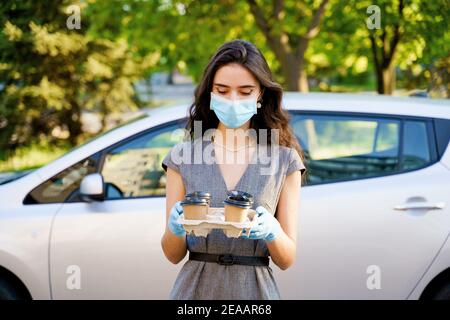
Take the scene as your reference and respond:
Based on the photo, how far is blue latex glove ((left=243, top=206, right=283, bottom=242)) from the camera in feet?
6.84

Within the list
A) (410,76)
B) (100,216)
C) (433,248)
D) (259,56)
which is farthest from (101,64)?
(259,56)

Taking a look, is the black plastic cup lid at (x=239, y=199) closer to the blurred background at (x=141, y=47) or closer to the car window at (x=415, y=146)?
the car window at (x=415, y=146)

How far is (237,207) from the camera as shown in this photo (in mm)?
2043

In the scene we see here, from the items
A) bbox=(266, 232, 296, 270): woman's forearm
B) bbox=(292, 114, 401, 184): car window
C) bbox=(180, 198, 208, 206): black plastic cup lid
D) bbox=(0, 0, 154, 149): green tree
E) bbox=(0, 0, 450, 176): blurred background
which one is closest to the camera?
bbox=(180, 198, 208, 206): black plastic cup lid

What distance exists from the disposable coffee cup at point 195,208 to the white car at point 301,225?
172 centimetres

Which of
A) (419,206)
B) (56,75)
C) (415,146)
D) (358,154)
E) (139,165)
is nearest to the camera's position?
(419,206)

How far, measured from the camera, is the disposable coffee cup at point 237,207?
204 centimetres

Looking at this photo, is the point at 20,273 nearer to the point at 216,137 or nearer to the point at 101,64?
the point at 216,137

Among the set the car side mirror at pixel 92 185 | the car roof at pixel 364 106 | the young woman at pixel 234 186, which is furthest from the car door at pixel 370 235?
the young woman at pixel 234 186

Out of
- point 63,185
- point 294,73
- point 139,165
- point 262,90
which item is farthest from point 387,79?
point 262,90

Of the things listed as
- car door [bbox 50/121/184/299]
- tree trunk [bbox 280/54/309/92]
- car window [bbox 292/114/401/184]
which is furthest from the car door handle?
tree trunk [bbox 280/54/309/92]

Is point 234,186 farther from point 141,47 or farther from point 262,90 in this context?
point 141,47

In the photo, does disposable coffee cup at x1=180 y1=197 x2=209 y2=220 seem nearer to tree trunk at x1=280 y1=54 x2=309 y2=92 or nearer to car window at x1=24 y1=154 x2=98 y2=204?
car window at x1=24 y1=154 x2=98 y2=204

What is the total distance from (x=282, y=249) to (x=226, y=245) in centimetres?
21
